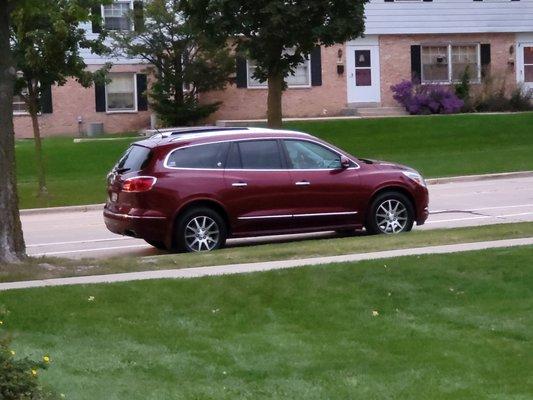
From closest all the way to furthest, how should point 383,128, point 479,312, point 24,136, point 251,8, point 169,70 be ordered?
point 479,312 → point 251,8 → point 383,128 → point 169,70 → point 24,136

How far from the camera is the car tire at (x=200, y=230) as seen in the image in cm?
1482

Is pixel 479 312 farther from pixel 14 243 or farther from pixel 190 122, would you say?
pixel 190 122

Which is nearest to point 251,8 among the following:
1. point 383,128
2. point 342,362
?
point 383,128

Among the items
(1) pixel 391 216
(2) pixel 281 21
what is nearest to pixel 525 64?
(2) pixel 281 21

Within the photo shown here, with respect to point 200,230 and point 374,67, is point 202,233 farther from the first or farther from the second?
point 374,67

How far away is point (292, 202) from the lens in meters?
15.5

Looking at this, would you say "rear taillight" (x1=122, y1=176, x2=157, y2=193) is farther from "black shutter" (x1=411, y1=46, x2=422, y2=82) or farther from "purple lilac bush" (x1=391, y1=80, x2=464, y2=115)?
"black shutter" (x1=411, y1=46, x2=422, y2=82)

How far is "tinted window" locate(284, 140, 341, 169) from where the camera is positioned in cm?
1576

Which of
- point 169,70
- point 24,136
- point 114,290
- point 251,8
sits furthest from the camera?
point 24,136

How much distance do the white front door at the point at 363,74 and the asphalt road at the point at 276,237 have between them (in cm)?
2020

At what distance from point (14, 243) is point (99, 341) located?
404 centimetres

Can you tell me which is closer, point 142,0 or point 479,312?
point 479,312

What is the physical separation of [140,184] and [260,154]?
1862mm

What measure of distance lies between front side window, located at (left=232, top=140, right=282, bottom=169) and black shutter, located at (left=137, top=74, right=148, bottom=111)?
29.3m
